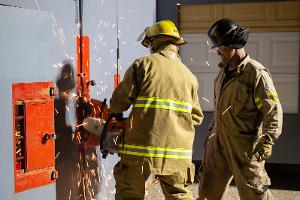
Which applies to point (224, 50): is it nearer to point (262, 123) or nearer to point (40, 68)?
point (262, 123)

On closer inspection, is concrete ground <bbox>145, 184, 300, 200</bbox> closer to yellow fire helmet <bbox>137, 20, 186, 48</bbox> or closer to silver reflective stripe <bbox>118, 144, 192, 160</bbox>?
silver reflective stripe <bbox>118, 144, 192, 160</bbox>

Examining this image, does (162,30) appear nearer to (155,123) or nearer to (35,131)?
(155,123)

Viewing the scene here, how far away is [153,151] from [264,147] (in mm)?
898

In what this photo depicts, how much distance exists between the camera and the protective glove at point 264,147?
3.71 meters

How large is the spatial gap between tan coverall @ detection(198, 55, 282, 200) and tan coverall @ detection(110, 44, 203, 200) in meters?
0.53

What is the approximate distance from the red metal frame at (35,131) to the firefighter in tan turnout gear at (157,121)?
0.51 metres

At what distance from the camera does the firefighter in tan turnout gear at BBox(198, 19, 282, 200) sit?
378 cm

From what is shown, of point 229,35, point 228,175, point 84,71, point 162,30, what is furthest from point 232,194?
point 162,30

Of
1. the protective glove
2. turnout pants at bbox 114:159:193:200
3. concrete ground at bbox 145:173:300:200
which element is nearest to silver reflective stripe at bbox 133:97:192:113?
turnout pants at bbox 114:159:193:200

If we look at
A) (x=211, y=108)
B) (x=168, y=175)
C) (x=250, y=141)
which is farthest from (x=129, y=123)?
(x=211, y=108)

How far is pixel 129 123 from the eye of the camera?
356cm

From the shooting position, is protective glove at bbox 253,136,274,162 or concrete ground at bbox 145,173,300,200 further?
concrete ground at bbox 145,173,300,200

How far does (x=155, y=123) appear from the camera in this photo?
345cm

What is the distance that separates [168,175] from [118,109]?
0.63m
